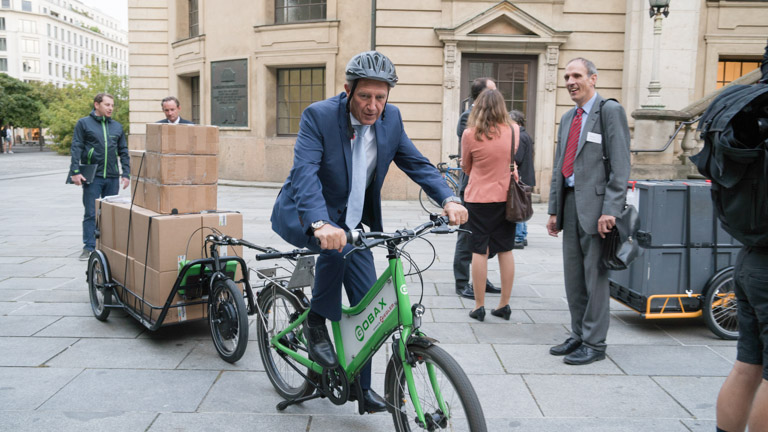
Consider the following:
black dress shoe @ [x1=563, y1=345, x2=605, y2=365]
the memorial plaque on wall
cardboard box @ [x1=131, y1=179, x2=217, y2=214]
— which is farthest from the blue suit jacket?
the memorial plaque on wall

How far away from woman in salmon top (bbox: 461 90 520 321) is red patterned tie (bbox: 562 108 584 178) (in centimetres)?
93

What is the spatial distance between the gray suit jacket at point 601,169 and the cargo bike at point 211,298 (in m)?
2.16

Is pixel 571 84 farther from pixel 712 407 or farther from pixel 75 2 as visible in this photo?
pixel 75 2

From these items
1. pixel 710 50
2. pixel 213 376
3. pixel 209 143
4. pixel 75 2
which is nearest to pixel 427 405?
pixel 213 376

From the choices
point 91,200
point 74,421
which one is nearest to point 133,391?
point 74,421

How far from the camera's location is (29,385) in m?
3.93

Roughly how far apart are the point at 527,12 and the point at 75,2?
13017 centimetres

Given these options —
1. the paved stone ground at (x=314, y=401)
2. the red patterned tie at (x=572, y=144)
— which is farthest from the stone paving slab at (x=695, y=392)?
the red patterned tie at (x=572, y=144)

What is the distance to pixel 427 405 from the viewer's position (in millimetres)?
2752

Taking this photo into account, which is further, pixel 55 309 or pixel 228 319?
pixel 55 309

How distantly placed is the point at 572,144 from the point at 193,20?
58.1ft

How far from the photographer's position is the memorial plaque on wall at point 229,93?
17.5 m

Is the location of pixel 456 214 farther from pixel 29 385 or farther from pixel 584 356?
pixel 29 385

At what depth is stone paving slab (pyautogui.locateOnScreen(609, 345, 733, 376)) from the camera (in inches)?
168
